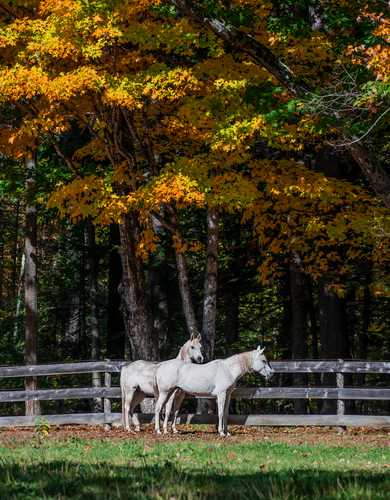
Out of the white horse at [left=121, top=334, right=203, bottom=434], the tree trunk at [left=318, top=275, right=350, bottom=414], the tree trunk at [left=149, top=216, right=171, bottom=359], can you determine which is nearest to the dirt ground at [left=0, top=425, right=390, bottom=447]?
the white horse at [left=121, top=334, right=203, bottom=434]

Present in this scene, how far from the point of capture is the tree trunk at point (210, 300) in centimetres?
1313

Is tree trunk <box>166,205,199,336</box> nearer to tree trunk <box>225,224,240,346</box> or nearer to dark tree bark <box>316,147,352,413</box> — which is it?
dark tree bark <box>316,147,352,413</box>

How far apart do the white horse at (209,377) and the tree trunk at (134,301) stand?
3.10 m

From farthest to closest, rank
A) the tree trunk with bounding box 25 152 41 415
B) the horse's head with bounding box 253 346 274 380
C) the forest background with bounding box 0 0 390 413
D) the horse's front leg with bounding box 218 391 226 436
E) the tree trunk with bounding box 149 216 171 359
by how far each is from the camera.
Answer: the tree trunk with bounding box 149 216 171 359 → the tree trunk with bounding box 25 152 41 415 → the forest background with bounding box 0 0 390 413 → the horse's head with bounding box 253 346 274 380 → the horse's front leg with bounding box 218 391 226 436

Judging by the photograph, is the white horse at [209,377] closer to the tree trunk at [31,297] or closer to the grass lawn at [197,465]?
the grass lawn at [197,465]

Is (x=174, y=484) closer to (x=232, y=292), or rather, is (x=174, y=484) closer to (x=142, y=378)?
(x=142, y=378)

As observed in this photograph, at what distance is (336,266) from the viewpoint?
1471cm

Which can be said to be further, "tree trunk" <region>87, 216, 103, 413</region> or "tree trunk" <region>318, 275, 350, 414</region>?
"tree trunk" <region>87, 216, 103, 413</region>

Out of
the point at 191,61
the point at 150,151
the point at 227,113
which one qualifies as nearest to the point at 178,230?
the point at 150,151

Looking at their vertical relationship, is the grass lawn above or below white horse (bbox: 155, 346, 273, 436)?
below

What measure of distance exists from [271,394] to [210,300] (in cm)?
278

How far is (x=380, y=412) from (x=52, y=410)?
12910mm

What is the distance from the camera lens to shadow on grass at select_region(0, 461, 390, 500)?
180 inches

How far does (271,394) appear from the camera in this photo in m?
11.6
